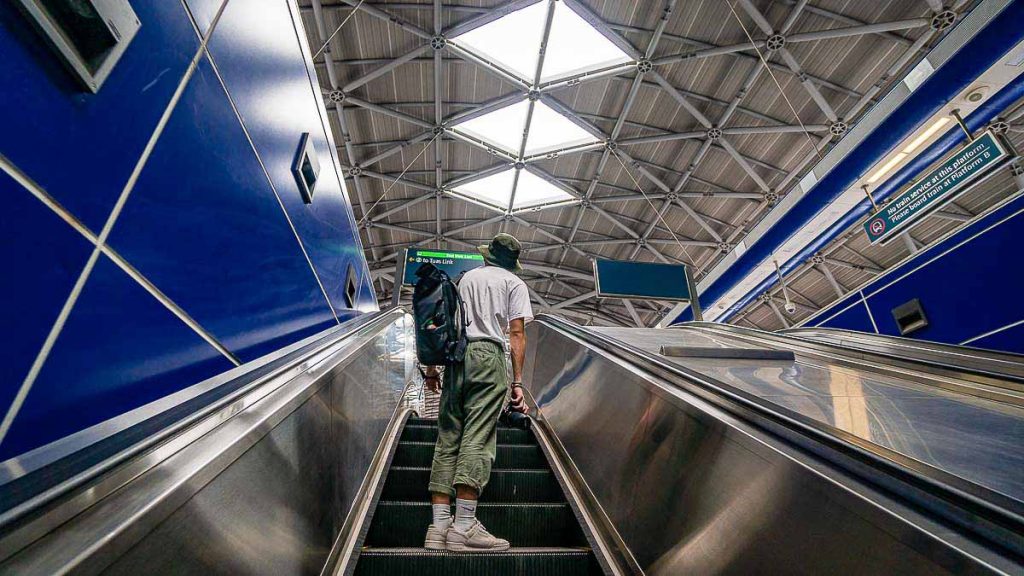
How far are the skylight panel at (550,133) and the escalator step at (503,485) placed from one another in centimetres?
1025

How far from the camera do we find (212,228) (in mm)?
2105

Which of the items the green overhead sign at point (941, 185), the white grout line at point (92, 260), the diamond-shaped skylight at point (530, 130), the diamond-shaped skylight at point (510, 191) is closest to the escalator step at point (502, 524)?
the white grout line at point (92, 260)

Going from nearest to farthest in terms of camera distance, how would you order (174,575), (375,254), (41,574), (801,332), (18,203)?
1. (41,574)
2. (174,575)
3. (18,203)
4. (801,332)
5. (375,254)

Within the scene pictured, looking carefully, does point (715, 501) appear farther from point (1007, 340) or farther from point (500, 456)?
point (1007, 340)

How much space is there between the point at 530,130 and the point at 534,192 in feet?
10.1

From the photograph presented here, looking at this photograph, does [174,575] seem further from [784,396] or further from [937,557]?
[784,396]

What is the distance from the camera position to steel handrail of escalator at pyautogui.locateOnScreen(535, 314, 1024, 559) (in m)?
0.94

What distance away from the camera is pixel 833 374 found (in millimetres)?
3268

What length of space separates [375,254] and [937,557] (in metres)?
19.0

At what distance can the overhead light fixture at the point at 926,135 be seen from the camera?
21.5 ft

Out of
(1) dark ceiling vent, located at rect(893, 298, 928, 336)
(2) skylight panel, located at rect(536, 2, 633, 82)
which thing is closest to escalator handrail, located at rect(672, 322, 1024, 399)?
(1) dark ceiling vent, located at rect(893, 298, 928, 336)

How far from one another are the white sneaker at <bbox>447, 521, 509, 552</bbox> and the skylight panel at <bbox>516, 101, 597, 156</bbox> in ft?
36.0

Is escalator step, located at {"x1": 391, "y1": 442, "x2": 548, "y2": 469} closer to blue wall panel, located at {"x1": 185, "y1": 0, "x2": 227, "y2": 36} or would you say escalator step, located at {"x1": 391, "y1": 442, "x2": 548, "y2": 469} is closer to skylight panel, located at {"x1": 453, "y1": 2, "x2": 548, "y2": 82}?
blue wall panel, located at {"x1": 185, "y1": 0, "x2": 227, "y2": 36}

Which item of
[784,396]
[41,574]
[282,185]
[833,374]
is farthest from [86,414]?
[833,374]
